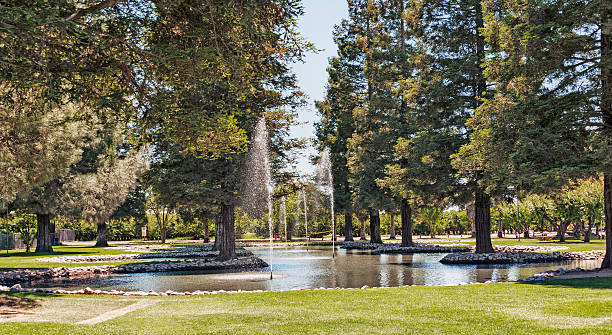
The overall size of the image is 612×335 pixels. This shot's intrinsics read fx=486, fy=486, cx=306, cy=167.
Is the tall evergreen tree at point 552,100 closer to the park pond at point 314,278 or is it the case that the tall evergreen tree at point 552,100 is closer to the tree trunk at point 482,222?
the park pond at point 314,278

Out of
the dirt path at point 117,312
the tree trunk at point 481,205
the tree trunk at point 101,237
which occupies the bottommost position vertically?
the tree trunk at point 101,237

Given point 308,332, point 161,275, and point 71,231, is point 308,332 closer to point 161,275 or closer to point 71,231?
point 161,275

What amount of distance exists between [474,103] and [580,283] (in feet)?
40.8

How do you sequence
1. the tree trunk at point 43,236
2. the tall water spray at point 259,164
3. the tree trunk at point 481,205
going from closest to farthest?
1. the tall water spray at point 259,164
2. the tree trunk at point 481,205
3. the tree trunk at point 43,236

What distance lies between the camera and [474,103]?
22141 millimetres

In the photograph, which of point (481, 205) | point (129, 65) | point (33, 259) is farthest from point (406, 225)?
point (129, 65)

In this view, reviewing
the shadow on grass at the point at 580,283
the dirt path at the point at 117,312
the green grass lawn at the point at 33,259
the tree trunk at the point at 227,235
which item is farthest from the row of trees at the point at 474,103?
the green grass lawn at the point at 33,259

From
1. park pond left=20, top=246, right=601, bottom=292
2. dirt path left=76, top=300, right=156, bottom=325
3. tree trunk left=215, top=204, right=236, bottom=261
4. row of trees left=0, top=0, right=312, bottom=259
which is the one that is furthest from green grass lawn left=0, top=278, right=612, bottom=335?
tree trunk left=215, top=204, right=236, bottom=261

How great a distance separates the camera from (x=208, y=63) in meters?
10.7

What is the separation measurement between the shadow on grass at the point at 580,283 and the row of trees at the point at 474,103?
8.55 ft

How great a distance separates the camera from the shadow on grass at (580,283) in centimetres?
1061

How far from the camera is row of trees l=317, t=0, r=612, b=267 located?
44.2 feet

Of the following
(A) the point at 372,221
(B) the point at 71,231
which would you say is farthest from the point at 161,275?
Answer: (B) the point at 71,231

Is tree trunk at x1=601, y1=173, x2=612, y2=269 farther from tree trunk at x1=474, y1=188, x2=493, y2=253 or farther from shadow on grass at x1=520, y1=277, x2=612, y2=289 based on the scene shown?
tree trunk at x1=474, y1=188, x2=493, y2=253
